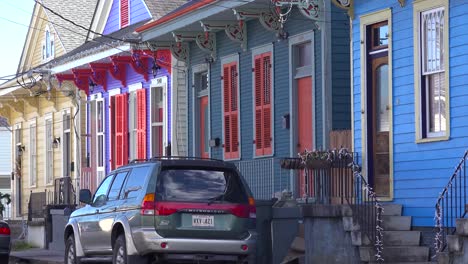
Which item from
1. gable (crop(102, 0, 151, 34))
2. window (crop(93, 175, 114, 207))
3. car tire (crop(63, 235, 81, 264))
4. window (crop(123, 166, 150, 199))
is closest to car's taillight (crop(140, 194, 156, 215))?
window (crop(123, 166, 150, 199))

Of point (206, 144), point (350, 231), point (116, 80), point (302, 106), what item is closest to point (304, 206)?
point (350, 231)

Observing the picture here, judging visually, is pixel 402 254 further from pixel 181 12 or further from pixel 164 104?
pixel 164 104

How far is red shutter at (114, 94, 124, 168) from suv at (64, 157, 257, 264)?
46.1 ft

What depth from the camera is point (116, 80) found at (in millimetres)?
31375

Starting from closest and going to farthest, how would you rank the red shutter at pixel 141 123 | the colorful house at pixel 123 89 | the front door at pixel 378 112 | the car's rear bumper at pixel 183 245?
1. the car's rear bumper at pixel 183 245
2. the front door at pixel 378 112
3. the colorful house at pixel 123 89
4. the red shutter at pixel 141 123

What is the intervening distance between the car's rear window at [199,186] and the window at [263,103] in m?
6.41

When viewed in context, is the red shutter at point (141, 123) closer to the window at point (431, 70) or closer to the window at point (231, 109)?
the window at point (231, 109)

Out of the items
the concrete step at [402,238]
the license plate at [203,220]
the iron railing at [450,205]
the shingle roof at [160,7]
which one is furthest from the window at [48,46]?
the iron railing at [450,205]

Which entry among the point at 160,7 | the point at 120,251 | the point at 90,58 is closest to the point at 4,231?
the point at 120,251

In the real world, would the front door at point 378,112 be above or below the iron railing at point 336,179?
above

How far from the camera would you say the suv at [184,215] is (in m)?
15.7

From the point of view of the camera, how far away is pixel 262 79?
23.0m

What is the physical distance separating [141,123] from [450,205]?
14992 millimetres

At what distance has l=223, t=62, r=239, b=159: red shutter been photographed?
24.4m
